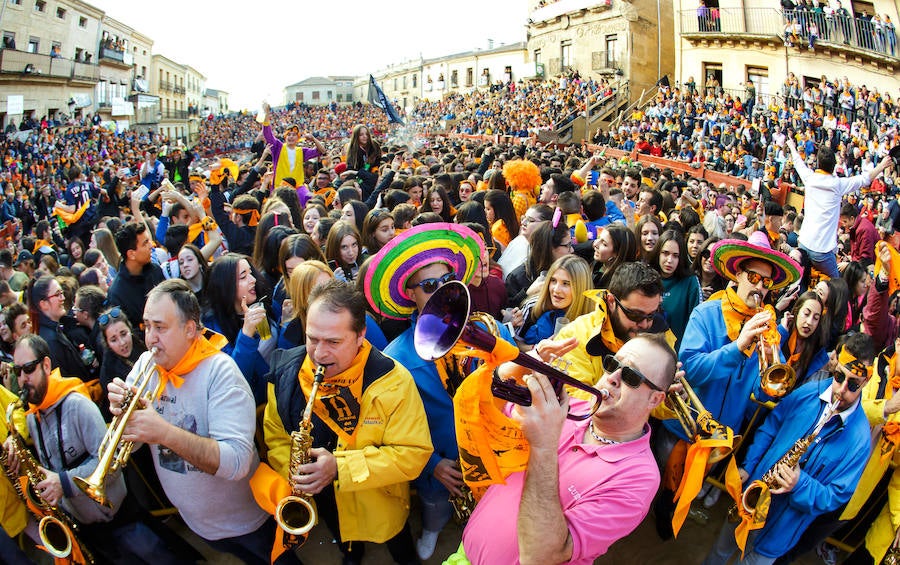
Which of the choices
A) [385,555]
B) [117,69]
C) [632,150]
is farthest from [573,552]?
[117,69]

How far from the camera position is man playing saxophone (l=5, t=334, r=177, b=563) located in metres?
2.80

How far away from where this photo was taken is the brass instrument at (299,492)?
2496 millimetres

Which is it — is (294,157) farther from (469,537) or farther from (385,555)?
(469,537)

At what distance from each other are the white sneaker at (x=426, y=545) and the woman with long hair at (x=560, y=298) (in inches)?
56.6

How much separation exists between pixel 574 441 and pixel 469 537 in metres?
0.62

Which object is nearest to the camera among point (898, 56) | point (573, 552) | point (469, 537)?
point (573, 552)

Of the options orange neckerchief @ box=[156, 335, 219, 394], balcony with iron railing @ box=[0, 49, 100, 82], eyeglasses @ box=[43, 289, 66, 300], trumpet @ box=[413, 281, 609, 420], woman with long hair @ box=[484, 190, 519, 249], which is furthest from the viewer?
balcony with iron railing @ box=[0, 49, 100, 82]

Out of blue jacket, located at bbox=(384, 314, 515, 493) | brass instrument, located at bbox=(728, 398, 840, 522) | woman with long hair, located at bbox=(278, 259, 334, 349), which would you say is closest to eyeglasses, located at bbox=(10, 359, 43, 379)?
woman with long hair, located at bbox=(278, 259, 334, 349)

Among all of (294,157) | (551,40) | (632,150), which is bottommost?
(294,157)

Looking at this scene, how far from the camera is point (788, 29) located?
23.0m

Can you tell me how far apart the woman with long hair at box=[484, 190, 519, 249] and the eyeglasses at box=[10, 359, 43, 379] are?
448cm

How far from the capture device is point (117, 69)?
4506cm

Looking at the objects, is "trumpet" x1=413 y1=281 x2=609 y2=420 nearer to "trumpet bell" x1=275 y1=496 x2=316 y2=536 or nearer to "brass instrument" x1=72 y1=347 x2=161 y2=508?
"trumpet bell" x1=275 y1=496 x2=316 y2=536

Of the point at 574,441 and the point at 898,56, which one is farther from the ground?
the point at 898,56
